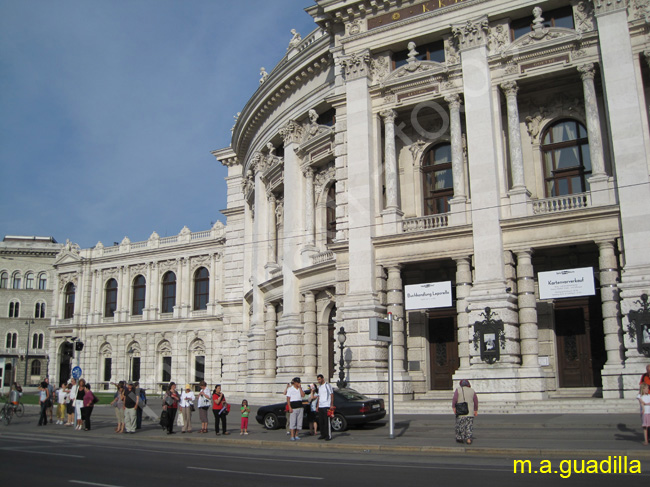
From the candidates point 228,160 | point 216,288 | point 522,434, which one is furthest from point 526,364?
point 216,288

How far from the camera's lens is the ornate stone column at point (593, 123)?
25.6 metres

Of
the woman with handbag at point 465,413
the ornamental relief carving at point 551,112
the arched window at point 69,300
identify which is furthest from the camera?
the arched window at point 69,300

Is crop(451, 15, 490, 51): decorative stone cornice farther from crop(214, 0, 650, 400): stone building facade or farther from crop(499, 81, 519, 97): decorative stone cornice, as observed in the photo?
crop(499, 81, 519, 97): decorative stone cornice

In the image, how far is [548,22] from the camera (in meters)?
27.9

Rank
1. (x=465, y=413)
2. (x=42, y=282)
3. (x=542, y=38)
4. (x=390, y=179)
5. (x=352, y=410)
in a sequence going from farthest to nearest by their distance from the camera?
(x=42, y=282) < (x=390, y=179) < (x=542, y=38) < (x=352, y=410) < (x=465, y=413)

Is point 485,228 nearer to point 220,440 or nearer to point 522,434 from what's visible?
point 522,434

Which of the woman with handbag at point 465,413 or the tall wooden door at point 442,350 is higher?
the tall wooden door at point 442,350

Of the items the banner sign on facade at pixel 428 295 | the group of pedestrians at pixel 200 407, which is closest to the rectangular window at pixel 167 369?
the banner sign on facade at pixel 428 295

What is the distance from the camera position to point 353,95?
30.8 meters

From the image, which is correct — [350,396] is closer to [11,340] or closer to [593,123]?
[593,123]

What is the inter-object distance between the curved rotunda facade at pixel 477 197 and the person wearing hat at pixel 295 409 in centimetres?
847

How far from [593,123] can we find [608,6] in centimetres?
461

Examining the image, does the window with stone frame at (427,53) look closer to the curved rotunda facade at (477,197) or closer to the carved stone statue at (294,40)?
the curved rotunda facade at (477,197)

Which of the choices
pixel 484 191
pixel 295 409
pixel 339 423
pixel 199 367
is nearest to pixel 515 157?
pixel 484 191
